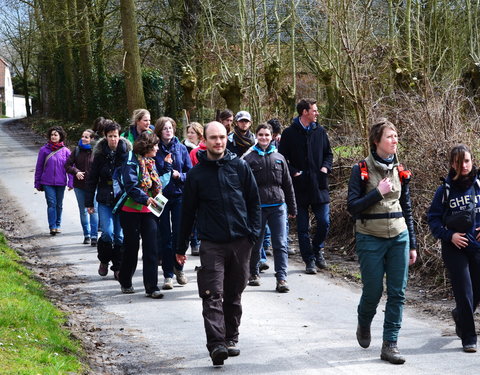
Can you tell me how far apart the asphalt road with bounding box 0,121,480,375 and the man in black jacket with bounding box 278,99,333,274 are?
0.58 m

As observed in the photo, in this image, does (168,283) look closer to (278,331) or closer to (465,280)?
(278,331)

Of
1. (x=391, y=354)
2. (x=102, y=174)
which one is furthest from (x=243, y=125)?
(x=391, y=354)

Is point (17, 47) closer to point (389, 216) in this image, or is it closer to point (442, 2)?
point (442, 2)

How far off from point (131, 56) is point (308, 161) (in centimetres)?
1267

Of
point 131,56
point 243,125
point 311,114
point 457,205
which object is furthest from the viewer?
point 131,56

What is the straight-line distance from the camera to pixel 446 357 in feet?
22.6

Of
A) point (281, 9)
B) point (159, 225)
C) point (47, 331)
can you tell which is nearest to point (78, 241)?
point (159, 225)

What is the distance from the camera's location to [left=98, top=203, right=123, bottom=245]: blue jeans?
10484mm

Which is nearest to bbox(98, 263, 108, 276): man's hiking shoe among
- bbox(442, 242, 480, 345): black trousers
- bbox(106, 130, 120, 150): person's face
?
bbox(106, 130, 120, 150): person's face

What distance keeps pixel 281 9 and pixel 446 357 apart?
26.3 meters

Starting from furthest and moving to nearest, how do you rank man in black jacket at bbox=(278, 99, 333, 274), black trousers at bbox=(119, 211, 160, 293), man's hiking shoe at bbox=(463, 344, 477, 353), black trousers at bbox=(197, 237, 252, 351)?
man in black jacket at bbox=(278, 99, 333, 274)
black trousers at bbox=(119, 211, 160, 293)
man's hiking shoe at bbox=(463, 344, 477, 353)
black trousers at bbox=(197, 237, 252, 351)

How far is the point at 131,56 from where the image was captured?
22.5 m

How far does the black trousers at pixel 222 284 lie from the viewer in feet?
21.9

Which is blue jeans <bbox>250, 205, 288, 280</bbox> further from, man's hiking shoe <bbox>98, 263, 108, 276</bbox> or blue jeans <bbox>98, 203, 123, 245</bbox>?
man's hiking shoe <bbox>98, 263, 108, 276</bbox>
